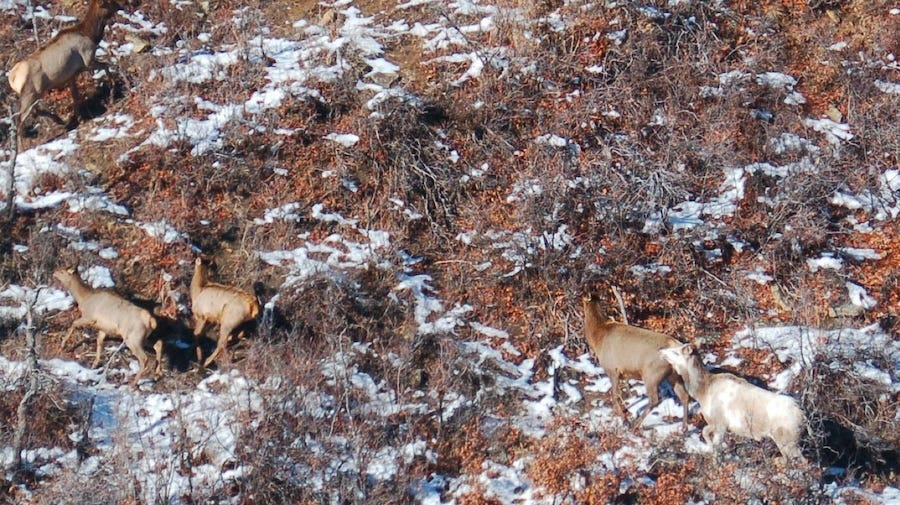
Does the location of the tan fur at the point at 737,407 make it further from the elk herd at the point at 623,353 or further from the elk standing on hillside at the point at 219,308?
the elk standing on hillside at the point at 219,308

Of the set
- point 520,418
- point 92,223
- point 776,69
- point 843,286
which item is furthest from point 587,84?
point 92,223

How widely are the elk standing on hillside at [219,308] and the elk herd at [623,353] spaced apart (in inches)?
0.4

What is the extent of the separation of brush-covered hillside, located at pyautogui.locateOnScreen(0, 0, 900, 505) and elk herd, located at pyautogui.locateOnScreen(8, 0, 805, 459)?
23 centimetres

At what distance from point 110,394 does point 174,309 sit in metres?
1.32

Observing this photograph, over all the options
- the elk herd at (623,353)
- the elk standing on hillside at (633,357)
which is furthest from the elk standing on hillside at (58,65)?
the elk standing on hillside at (633,357)

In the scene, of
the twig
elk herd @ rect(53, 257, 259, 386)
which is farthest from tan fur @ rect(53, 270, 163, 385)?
the twig

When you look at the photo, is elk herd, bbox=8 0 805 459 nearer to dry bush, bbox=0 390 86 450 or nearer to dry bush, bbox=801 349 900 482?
dry bush, bbox=801 349 900 482

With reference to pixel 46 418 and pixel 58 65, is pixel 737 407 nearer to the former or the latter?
pixel 46 418

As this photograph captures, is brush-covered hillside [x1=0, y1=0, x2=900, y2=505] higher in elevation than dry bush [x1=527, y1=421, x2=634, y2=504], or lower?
higher

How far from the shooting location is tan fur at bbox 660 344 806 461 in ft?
34.7

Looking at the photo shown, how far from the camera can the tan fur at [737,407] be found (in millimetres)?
10562

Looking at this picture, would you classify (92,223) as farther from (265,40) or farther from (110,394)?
(265,40)

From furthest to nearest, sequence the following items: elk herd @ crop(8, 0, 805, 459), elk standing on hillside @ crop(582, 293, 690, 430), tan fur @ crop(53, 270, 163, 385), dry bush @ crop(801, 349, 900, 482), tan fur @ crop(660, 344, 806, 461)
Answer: tan fur @ crop(53, 270, 163, 385) < elk standing on hillside @ crop(582, 293, 690, 430) < dry bush @ crop(801, 349, 900, 482) < elk herd @ crop(8, 0, 805, 459) < tan fur @ crop(660, 344, 806, 461)

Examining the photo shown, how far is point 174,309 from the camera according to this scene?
1264cm
